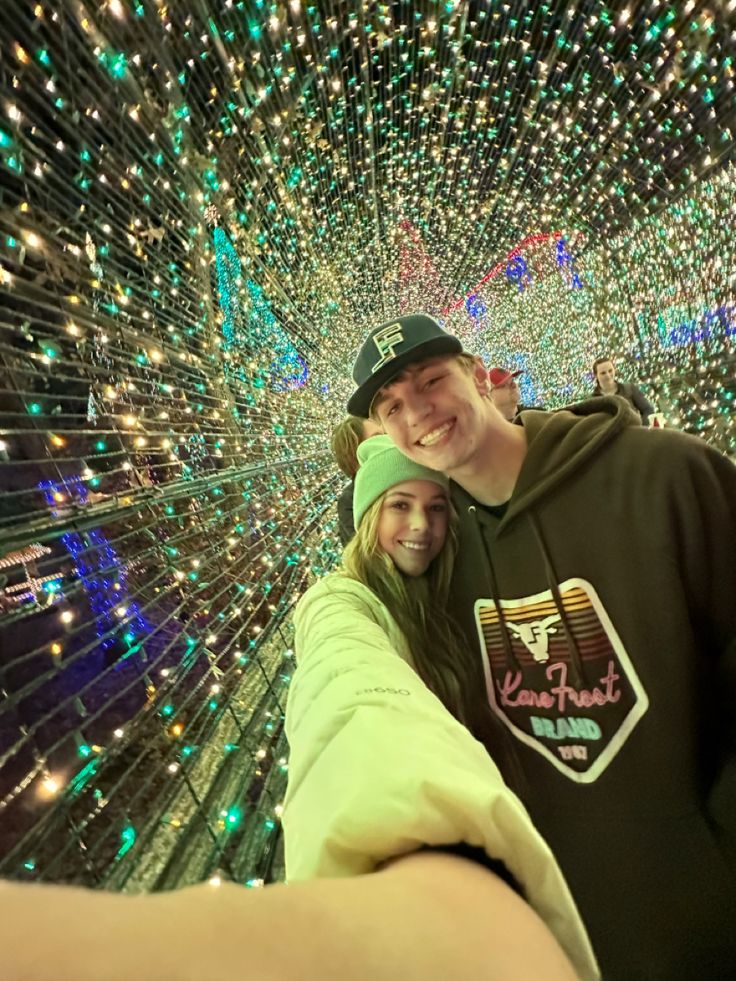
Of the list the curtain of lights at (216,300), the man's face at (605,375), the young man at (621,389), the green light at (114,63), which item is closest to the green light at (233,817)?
the curtain of lights at (216,300)

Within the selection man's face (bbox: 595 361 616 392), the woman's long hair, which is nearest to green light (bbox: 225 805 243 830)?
the woman's long hair

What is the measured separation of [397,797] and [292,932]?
0.37ft

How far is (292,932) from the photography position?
0.59 feet

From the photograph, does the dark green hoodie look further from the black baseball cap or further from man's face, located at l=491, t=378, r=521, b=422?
man's face, located at l=491, t=378, r=521, b=422

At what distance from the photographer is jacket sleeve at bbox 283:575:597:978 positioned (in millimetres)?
269

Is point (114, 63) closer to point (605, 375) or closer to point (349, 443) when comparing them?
point (349, 443)

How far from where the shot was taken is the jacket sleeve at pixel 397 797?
0.27 meters

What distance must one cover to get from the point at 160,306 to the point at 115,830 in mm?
985

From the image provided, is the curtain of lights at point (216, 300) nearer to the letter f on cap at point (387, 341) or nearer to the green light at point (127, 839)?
the green light at point (127, 839)

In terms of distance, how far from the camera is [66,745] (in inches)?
28.3

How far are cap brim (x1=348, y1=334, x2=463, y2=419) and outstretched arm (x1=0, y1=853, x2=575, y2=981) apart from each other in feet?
2.15

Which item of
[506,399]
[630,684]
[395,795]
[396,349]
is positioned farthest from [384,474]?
[506,399]

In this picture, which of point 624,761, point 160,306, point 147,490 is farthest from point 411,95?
point 624,761

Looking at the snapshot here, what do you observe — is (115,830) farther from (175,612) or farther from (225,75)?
(225,75)
